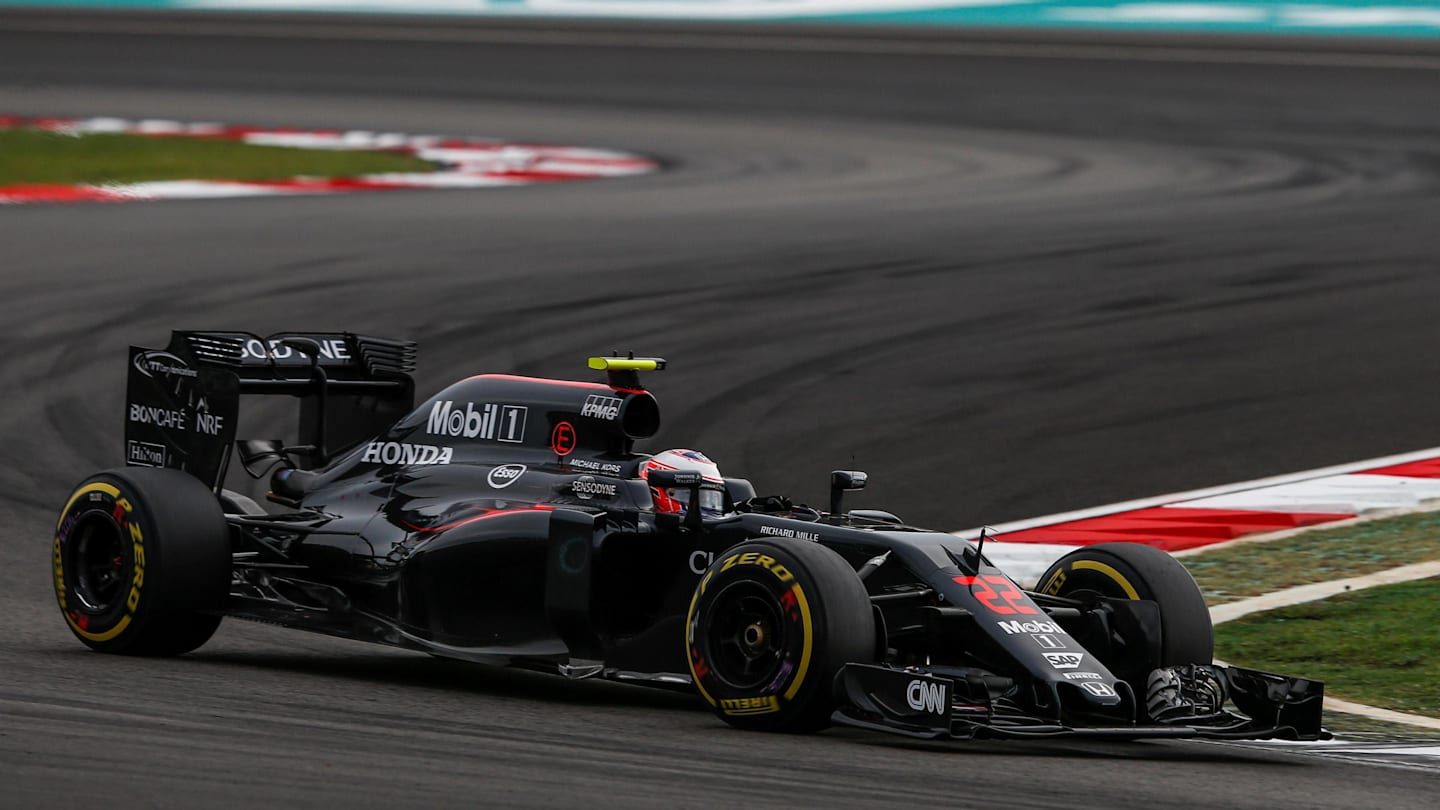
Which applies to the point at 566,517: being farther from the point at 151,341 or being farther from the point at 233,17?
the point at 233,17

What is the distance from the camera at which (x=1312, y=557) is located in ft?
39.0

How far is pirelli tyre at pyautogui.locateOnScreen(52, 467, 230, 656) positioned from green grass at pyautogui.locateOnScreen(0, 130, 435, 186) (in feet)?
57.0

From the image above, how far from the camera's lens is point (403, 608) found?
31.6ft

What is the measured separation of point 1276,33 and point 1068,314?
3227 centimetres

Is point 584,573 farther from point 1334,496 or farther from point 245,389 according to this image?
point 1334,496

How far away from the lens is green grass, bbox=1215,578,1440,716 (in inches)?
386

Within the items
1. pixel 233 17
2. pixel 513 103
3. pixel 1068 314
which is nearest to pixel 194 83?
pixel 513 103

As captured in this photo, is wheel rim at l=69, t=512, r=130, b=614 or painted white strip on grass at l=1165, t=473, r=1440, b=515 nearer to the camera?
wheel rim at l=69, t=512, r=130, b=614

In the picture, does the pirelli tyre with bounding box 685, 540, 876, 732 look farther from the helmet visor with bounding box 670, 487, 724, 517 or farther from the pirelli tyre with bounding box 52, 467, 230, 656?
the pirelli tyre with bounding box 52, 467, 230, 656

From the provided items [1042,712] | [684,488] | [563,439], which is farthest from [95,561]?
[1042,712]

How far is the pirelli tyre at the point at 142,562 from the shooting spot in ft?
32.0

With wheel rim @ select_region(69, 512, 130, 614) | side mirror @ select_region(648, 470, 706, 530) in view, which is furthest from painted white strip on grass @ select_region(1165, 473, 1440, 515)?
wheel rim @ select_region(69, 512, 130, 614)

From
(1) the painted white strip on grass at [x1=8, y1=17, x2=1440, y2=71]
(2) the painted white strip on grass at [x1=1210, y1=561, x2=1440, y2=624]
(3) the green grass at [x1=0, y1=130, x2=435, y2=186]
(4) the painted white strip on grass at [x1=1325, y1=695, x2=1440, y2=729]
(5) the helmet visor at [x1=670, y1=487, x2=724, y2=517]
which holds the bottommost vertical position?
(4) the painted white strip on grass at [x1=1325, y1=695, x2=1440, y2=729]

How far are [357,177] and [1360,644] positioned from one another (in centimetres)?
1952
